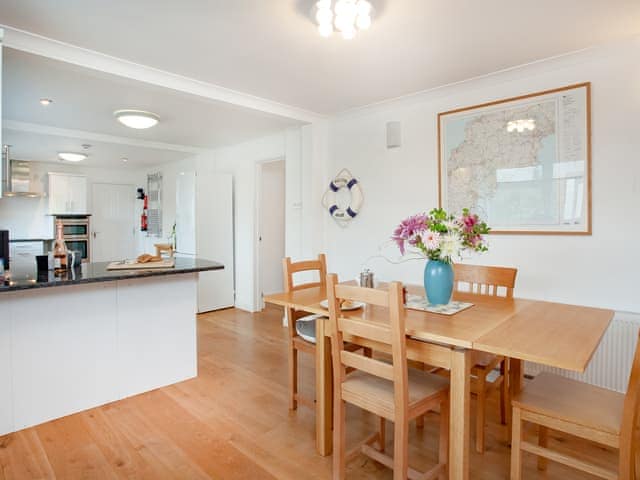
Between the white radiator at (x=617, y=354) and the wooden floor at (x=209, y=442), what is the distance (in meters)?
0.71

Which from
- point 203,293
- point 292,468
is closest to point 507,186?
point 292,468

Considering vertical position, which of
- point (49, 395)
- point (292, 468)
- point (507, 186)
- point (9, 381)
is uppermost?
point (507, 186)

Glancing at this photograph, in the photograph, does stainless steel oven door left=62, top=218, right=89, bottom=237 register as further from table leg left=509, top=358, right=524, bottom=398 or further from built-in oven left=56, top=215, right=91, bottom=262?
table leg left=509, top=358, right=524, bottom=398

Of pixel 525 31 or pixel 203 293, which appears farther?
pixel 203 293

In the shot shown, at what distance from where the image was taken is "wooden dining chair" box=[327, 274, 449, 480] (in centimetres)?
152

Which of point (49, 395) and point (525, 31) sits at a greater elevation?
point (525, 31)

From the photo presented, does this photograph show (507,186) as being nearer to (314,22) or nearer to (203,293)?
(314,22)

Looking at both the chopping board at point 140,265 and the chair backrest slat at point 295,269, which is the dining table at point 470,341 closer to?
the chair backrest slat at point 295,269

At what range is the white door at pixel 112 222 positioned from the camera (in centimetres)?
734

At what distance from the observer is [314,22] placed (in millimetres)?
2193

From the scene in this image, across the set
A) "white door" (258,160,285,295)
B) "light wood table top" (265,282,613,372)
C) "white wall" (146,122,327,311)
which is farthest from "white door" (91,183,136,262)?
"light wood table top" (265,282,613,372)

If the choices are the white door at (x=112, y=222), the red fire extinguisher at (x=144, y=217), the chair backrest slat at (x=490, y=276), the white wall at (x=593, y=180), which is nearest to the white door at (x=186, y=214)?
the red fire extinguisher at (x=144, y=217)

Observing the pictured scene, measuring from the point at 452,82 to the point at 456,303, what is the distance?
78.8 inches

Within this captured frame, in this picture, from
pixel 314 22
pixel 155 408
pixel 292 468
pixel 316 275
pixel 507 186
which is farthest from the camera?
pixel 316 275
